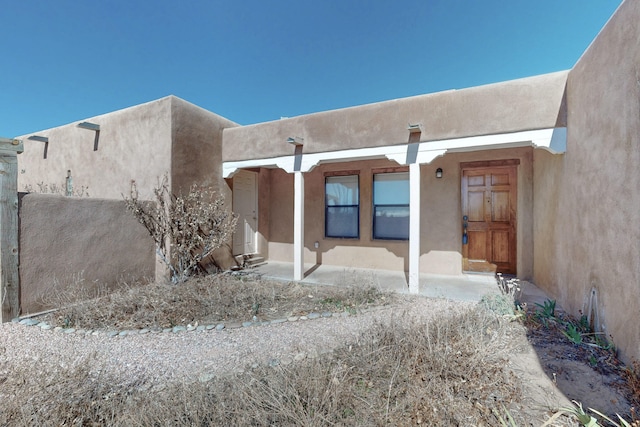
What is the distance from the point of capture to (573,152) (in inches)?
159

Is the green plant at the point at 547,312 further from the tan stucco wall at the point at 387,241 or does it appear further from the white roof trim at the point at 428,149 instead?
the white roof trim at the point at 428,149

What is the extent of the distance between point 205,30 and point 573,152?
1087 centimetres

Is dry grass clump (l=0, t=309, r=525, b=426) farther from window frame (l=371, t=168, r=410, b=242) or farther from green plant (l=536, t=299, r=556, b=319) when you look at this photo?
window frame (l=371, t=168, r=410, b=242)

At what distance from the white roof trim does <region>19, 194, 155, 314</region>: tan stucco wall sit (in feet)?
9.38

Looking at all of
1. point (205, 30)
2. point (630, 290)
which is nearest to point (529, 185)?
point (630, 290)

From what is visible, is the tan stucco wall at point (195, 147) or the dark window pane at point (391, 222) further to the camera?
the dark window pane at point (391, 222)

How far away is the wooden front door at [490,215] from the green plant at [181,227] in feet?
18.3

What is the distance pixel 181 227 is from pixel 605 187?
6.84m

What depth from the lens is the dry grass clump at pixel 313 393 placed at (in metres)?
1.90

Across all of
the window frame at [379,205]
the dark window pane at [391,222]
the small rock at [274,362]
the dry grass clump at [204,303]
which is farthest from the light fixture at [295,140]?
the small rock at [274,362]

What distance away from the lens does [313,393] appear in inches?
83.0

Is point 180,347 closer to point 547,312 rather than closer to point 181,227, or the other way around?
point 181,227

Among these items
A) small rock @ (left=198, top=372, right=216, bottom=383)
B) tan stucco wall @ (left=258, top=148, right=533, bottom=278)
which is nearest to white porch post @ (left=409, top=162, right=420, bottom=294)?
tan stucco wall @ (left=258, top=148, right=533, bottom=278)

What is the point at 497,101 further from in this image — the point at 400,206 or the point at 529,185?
Answer: the point at 400,206
